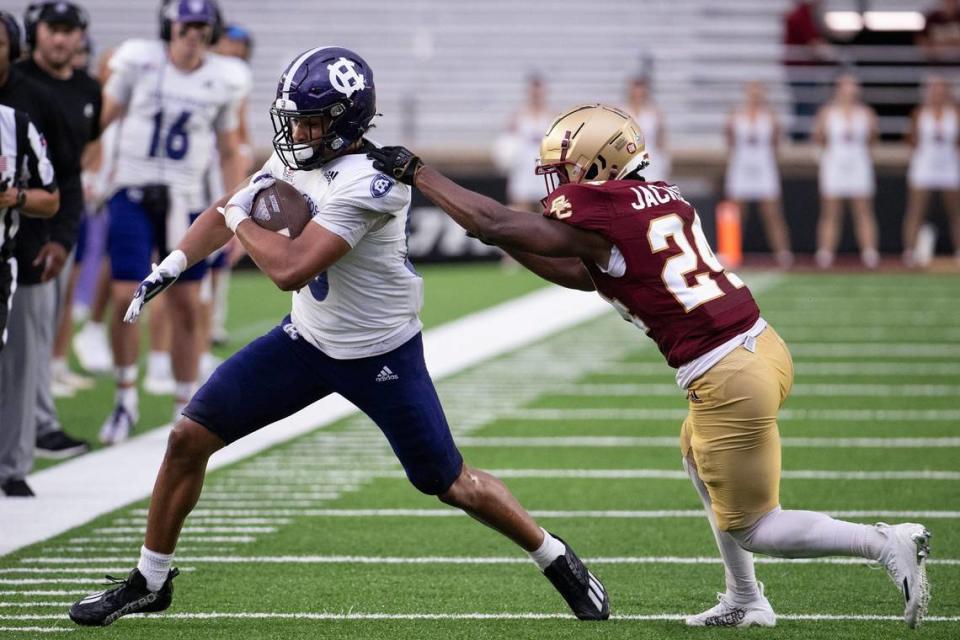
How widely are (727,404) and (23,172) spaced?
2.86 metres

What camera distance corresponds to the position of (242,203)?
4.54 m

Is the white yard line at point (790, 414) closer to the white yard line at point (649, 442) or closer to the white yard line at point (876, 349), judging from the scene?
the white yard line at point (649, 442)

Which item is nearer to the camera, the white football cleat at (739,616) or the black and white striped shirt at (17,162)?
the white football cleat at (739,616)

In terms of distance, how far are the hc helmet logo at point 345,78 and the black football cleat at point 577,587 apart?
59.3 inches

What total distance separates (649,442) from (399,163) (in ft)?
13.1

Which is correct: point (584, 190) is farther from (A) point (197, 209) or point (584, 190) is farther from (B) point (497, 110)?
(B) point (497, 110)

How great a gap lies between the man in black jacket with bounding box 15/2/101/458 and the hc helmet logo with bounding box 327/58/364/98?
8.77 feet

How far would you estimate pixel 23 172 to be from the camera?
5.80 metres

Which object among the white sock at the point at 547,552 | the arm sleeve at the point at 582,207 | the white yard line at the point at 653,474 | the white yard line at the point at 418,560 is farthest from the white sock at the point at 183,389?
the arm sleeve at the point at 582,207

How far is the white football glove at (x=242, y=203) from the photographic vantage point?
14.8ft

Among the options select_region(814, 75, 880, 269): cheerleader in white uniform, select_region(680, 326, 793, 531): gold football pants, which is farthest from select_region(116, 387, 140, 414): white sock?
select_region(814, 75, 880, 269): cheerleader in white uniform

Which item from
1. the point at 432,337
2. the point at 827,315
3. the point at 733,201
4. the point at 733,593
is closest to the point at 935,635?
the point at 733,593

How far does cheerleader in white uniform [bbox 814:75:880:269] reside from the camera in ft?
56.7

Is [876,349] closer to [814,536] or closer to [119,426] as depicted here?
[119,426]
